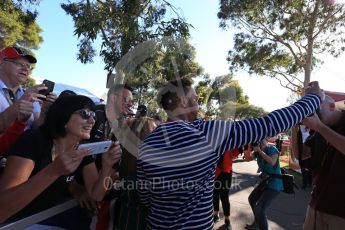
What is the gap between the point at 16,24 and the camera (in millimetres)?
15141

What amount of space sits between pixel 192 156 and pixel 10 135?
51.5 inches

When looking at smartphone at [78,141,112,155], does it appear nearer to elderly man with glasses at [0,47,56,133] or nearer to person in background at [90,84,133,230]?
person in background at [90,84,133,230]

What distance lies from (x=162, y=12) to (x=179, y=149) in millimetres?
6881

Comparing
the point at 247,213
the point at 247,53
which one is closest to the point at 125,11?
the point at 247,213

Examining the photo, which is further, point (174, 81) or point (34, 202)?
point (174, 81)

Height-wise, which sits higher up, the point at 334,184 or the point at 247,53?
the point at 247,53

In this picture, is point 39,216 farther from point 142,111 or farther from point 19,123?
point 142,111

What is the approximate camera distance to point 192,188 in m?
2.15

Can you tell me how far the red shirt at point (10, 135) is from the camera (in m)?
2.48

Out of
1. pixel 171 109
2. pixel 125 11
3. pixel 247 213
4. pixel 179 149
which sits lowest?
pixel 247 213

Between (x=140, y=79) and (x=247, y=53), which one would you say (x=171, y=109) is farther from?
(x=247, y=53)

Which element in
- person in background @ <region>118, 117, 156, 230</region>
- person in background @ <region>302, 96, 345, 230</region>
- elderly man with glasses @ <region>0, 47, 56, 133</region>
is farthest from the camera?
elderly man with glasses @ <region>0, 47, 56, 133</region>

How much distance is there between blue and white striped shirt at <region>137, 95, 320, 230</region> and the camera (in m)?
2.09

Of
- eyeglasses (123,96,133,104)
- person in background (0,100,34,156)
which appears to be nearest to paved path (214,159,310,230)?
eyeglasses (123,96,133,104)
